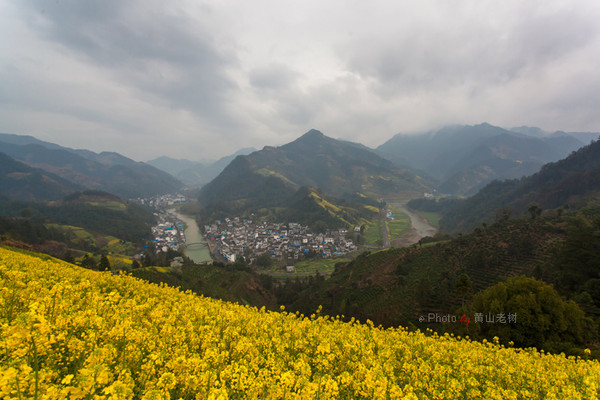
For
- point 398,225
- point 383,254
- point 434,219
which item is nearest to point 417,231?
point 398,225

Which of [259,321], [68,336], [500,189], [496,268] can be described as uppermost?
[500,189]

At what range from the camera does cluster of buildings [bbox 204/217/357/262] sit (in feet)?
405

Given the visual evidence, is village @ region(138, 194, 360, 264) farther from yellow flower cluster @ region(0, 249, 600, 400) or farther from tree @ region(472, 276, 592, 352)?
yellow flower cluster @ region(0, 249, 600, 400)

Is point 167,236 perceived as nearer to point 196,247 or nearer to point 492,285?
point 196,247

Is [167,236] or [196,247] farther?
[167,236]

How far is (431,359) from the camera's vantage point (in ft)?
35.7

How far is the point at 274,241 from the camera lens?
146m

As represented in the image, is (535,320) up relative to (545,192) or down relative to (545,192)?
down

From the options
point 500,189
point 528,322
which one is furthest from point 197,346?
point 500,189

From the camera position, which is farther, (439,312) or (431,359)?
(439,312)

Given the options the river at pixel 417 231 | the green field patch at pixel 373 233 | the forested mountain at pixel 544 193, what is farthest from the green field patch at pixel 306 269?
the forested mountain at pixel 544 193

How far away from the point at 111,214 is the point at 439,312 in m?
195

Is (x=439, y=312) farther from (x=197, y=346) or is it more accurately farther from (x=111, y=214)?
(x=111, y=214)

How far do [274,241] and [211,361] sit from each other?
140487mm
